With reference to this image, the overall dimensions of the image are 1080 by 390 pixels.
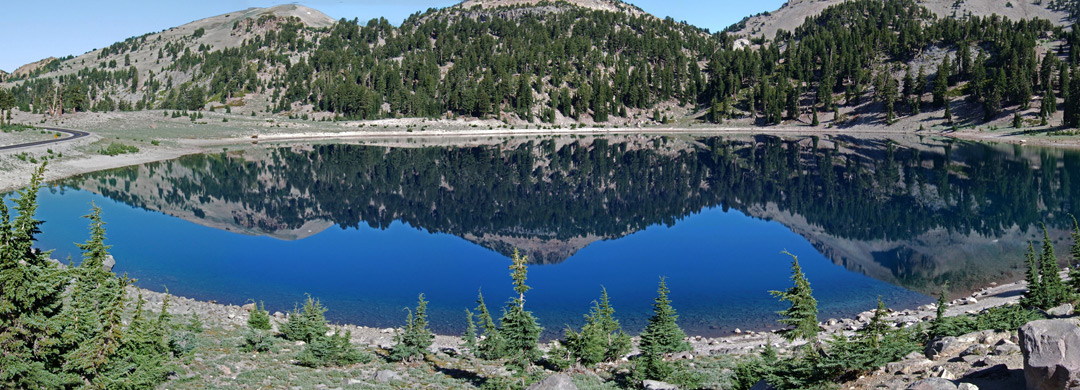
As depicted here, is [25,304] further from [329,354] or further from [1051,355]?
[1051,355]

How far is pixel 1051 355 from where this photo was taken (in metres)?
9.41

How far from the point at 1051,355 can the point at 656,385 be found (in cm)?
814

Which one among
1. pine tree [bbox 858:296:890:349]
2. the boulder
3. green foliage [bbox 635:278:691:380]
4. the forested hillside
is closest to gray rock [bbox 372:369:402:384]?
green foliage [bbox 635:278:691:380]

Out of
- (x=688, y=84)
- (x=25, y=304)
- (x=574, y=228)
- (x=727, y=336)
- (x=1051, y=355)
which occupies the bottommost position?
(x=727, y=336)

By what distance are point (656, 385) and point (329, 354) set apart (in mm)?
8711

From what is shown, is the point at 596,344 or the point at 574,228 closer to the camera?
the point at 596,344

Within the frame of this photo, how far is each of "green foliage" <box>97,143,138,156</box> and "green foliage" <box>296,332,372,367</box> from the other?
8131cm

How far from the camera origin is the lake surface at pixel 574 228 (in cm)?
3089

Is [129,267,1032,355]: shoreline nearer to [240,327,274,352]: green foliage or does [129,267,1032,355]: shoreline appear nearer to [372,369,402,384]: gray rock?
[240,327,274,352]: green foliage

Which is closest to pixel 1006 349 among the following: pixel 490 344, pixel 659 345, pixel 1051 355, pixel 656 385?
pixel 1051 355

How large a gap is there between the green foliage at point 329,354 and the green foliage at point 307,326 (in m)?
0.96

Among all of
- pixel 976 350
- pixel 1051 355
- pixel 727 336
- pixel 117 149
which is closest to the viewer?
pixel 1051 355

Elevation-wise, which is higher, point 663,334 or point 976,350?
point 976,350

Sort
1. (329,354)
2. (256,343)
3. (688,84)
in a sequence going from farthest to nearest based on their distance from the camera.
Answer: (688,84), (256,343), (329,354)
